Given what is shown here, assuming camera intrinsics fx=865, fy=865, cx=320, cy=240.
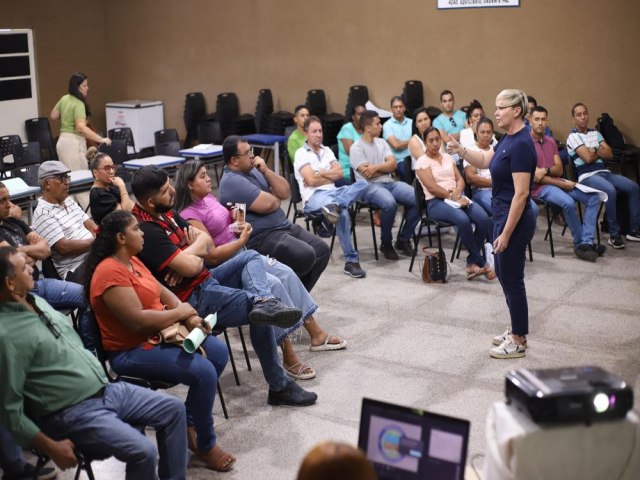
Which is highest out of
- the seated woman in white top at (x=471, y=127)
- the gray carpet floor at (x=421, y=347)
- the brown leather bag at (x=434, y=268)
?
the seated woman in white top at (x=471, y=127)

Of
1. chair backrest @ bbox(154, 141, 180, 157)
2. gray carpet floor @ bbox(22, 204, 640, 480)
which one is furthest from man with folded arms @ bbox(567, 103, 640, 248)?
chair backrest @ bbox(154, 141, 180, 157)

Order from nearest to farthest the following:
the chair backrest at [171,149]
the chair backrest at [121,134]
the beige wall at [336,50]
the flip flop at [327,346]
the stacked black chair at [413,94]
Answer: the flip flop at [327,346]
the chair backrest at [171,149]
the beige wall at [336,50]
the chair backrest at [121,134]
the stacked black chair at [413,94]

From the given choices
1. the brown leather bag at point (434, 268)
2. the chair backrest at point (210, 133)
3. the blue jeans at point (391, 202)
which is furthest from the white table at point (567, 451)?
the chair backrest at point (210, 133)

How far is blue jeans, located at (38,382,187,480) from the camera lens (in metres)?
3.22

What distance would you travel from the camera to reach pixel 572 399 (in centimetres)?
235

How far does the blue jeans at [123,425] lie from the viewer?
127 inches

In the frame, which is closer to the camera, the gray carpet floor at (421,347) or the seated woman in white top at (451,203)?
the gray carpet floor at (421,347)

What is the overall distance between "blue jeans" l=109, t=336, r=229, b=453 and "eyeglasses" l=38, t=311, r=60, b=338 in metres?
0.49

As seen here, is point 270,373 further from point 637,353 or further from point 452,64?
point 452,64

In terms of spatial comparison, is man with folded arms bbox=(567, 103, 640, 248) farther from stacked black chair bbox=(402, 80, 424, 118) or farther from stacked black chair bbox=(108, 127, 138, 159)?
stacked black chair bbox=(108, 127, 138, 159)

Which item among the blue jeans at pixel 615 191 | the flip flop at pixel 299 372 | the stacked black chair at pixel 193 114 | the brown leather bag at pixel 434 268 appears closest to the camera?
the flip flop at pixel 299 372

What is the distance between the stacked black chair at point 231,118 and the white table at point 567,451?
374 inches

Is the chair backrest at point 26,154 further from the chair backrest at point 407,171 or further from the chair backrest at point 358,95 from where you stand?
the chair backrest at point 358,95

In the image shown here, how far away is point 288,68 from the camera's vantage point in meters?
11.8
